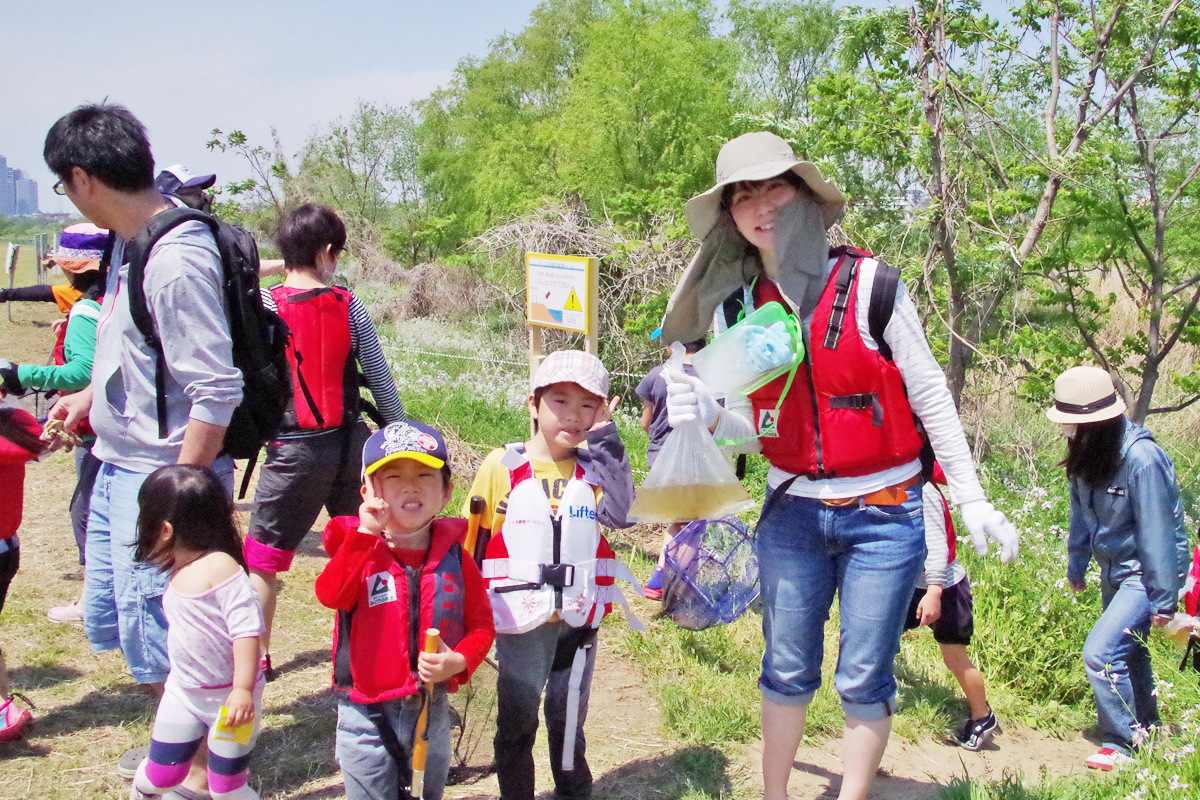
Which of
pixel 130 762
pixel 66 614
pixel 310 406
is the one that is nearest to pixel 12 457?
pixel 310 406

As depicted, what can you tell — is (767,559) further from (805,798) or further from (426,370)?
(426,370)

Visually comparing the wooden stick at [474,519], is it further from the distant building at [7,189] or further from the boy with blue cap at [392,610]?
the distant building at [7,189]

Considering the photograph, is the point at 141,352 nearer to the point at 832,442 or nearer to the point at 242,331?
the point at 242,331

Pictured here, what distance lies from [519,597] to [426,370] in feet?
25.8

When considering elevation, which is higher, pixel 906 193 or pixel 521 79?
pixel 521 79

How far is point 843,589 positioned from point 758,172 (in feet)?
3.79

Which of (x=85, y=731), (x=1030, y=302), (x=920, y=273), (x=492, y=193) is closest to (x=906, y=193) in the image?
(x=920, y=273)

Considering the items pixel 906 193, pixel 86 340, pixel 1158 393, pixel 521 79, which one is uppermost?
pixel 521 79

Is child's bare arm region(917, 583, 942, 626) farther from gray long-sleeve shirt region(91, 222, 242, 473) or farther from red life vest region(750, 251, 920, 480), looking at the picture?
gray long-sleeve shirt region(91, 222, 242, 473)

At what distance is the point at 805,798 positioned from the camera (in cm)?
312

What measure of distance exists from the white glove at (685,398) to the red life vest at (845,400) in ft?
0.72

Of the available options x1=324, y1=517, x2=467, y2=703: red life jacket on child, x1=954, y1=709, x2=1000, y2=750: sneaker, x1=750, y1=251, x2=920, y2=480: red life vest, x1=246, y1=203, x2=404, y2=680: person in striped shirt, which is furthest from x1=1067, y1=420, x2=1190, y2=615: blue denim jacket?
x1=246, y1=203, x2=404, y2=680: person in striped shirt

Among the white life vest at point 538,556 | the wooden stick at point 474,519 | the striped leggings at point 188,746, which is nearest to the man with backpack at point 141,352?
the striped leggings at point 188,746

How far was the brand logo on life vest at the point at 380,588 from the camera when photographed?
233 cm
